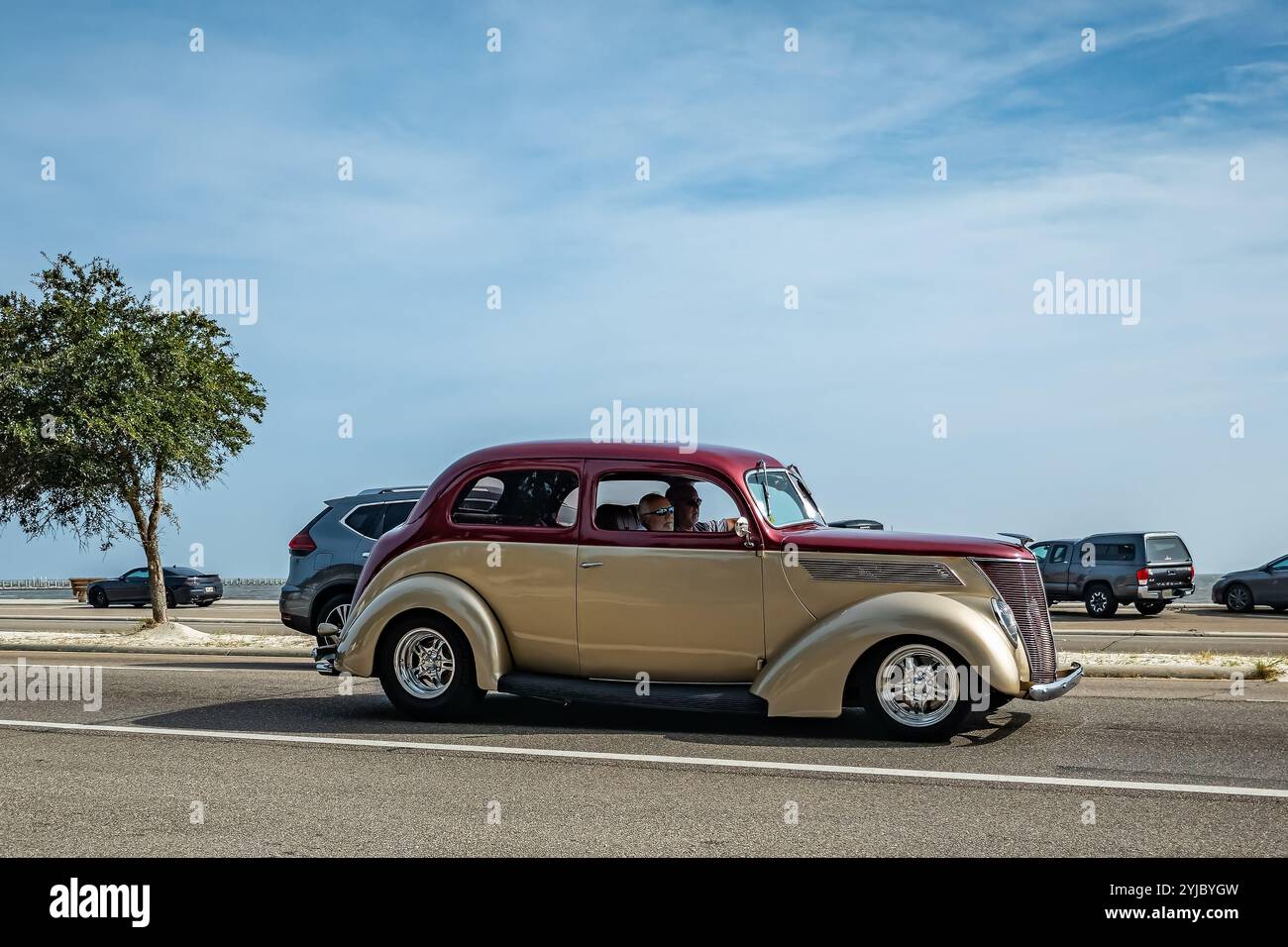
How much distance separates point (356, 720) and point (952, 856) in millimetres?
5586

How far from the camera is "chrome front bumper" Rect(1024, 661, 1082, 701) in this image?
327 inches

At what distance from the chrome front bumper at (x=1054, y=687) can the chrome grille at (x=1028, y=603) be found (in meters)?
0.07

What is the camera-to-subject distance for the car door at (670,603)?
869 centimetres

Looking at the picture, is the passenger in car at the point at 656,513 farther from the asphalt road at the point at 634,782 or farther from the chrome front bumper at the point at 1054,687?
the chrome front bumper at the point at 1054,687

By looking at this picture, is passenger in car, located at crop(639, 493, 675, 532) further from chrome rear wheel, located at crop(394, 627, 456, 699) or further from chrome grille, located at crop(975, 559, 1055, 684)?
chrome grille, located at crop(975, 559, 1055, 684)

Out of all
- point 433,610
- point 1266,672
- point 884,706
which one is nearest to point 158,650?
point 433,610

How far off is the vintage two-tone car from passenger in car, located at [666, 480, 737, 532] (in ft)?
0.03

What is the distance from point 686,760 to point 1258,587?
2632 cm

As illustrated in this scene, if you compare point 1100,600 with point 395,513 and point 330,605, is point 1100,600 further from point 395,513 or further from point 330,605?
point 330,605

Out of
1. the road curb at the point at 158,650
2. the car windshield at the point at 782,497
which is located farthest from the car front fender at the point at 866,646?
the road curb at the point at 158,650

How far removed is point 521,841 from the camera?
19.1 feet

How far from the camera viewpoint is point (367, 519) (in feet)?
47.6

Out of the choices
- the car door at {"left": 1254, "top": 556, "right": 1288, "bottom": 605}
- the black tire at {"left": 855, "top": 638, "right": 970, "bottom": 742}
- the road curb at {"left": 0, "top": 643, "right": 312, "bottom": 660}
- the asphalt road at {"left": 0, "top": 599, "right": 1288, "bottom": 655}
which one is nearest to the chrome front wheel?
the black tire at {"left": 855, "top": 638, "right": 970, "bottom": 742}
